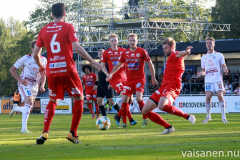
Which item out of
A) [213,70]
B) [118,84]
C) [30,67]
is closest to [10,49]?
[118,84]

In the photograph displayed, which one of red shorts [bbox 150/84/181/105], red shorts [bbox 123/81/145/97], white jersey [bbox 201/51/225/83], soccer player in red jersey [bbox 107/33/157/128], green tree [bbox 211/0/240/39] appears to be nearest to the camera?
red shorts [bbox 150/84/181/105]

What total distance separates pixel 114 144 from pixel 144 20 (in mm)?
27248

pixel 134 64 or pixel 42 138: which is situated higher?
pixel 134 64

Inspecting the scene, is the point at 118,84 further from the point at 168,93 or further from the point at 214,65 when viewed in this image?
the point at 168,93

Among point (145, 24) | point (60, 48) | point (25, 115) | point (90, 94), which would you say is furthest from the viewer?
point (145, 24)

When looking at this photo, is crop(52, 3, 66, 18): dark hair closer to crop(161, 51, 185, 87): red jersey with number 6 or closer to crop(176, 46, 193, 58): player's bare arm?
crop(176, 46, 193, 58): player's bare arm

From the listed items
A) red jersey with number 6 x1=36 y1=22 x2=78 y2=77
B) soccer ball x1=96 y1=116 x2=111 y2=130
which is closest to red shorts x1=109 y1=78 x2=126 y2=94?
soccer ball x1=96 y1=116 x2=111 y2=130

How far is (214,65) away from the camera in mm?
13836

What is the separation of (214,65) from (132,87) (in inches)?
120

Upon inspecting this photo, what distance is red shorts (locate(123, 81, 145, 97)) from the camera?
12125 millimetres

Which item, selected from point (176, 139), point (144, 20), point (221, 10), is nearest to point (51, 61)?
point (176, 139)

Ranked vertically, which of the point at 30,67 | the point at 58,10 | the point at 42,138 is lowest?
the point at 42,138

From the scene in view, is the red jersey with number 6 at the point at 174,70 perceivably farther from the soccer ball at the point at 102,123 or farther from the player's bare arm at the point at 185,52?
the soccer ball at the point at 102,123

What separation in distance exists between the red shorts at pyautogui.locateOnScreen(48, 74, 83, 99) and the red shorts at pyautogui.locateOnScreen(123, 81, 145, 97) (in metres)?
4.29
